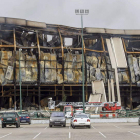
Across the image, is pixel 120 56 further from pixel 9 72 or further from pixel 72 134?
pixel 72 134

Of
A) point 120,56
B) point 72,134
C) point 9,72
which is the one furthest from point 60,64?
point 72,134

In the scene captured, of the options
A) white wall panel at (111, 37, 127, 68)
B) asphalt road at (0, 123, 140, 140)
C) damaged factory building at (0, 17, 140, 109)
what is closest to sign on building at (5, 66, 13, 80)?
damaged factory building at (0, 17, 140, 109)

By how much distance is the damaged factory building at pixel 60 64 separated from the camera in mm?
61906

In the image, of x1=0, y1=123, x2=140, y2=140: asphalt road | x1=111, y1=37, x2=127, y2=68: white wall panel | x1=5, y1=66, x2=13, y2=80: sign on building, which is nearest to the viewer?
x1=0, y1=123, x2=140, y2=140: asphalt road

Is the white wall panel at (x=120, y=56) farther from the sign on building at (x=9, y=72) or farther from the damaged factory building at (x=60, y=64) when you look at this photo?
the sign on building at (x=9, y=72)

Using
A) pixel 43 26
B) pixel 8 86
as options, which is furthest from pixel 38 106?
pixel 43 26

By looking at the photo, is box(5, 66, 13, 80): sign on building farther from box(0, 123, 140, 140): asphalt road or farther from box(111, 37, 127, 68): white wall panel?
box(0, 123, 140, 140): asphalt road

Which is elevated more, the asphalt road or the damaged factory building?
the damaged factory building

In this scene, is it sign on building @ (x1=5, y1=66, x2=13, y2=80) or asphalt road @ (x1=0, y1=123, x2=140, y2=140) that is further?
sign on building @ (x1=5, y1=66, x2=13, y2=80)

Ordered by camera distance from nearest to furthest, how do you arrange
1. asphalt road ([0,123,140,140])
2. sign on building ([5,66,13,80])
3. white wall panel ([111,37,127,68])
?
asphalt road ([0,123,140,140])
sign on building ([5,66,13,80])
white wall panel ([111,37,127,68])

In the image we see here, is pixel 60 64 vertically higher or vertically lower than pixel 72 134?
higher

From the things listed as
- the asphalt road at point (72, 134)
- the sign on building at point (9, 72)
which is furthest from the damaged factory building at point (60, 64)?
the asphalt road at point (72, 134)

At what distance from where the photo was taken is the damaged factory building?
203ft

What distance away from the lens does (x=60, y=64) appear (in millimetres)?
65438
